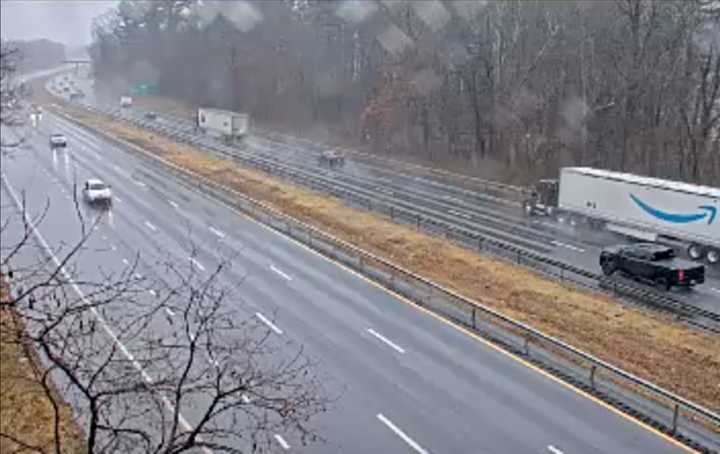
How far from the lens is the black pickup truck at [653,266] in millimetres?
28094

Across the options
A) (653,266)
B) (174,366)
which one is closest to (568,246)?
(653,266)

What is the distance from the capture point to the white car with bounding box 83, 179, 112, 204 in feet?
144

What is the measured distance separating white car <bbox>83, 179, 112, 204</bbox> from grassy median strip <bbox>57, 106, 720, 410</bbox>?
28.0 feet

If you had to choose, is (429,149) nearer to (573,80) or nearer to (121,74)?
(573,80)

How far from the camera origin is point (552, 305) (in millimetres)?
26062

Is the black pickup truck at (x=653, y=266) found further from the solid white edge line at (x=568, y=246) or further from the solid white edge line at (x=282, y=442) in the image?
the solid white edge line at (x=282, y=442)

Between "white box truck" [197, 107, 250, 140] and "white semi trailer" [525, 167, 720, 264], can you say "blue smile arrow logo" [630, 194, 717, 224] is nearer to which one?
"white semi trailer" [525, 167, 720, 264]

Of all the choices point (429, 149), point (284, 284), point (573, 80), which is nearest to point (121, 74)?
point (429, 149)

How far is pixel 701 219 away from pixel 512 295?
34.9 ft

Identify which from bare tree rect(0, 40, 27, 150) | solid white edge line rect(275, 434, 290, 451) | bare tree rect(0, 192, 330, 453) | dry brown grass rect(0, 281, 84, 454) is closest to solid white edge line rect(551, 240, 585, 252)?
bare tree rect(0, 192, 330, 453)

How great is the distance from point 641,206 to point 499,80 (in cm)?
2422

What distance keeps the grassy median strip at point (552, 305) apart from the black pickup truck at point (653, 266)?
2.66 m

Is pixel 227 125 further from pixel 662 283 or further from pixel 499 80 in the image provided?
pixel 662 283

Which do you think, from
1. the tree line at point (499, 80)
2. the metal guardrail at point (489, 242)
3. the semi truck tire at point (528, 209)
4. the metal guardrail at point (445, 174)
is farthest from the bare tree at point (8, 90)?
the tree line at point (499, 80)
